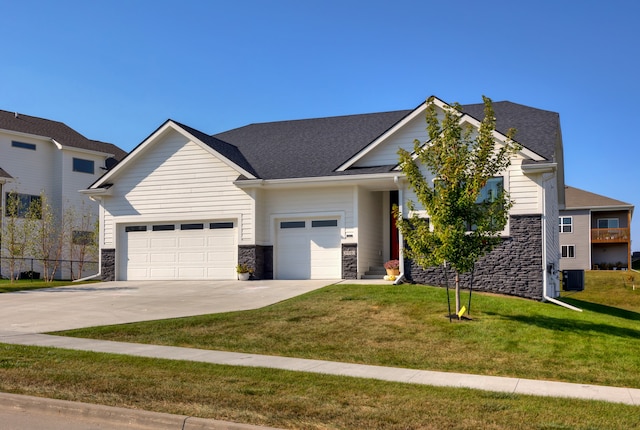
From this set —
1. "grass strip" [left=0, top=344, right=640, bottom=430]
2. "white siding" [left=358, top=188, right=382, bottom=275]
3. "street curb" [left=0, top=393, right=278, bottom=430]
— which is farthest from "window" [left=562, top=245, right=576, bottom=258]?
"street curb" [left=0, top=393, right=278, bottom=430]

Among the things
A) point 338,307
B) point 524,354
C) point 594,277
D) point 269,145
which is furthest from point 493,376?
point 594,277

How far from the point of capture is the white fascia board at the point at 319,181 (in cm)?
2180

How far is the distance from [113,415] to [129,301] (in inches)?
470

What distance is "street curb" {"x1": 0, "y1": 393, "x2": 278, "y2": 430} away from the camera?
6980 millimetres

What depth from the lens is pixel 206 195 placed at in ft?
80.1

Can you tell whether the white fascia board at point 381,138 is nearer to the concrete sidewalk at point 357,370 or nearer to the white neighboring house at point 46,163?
the concrete sidewalk at point 357,370

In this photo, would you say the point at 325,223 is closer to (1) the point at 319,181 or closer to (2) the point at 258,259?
(1) the point at 319,181

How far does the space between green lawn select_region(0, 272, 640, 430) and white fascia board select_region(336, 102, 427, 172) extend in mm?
5550

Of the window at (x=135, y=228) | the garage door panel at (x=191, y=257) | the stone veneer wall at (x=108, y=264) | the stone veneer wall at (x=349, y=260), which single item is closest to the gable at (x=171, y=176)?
the window at (x=135, y=228)

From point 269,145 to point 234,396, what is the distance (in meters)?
20.0

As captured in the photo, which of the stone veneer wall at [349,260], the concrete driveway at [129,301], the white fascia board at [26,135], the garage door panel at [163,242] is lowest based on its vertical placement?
the concrete driveway at [129,301]

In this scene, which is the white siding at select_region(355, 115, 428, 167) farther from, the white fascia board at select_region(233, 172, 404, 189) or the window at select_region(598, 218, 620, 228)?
the window at select_region(598, 218, 620, 228)

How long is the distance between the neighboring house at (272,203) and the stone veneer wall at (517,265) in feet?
0.64

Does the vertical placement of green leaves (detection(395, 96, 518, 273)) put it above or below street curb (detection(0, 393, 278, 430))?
above
